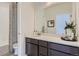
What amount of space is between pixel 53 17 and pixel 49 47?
100cm

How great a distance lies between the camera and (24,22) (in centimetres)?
387

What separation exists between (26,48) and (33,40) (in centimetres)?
53

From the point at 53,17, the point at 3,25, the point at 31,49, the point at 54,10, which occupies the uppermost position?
the point at 54,10

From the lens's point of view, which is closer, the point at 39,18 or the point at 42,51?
the point at 42,51

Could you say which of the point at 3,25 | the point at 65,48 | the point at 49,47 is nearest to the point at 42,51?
the point at 49,47

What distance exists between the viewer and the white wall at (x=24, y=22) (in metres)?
3.69

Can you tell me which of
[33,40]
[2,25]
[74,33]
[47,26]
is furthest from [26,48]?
[2,25]

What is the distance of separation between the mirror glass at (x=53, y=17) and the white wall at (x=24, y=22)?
0.69 feet

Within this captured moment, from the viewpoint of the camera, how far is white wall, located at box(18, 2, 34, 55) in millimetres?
3686

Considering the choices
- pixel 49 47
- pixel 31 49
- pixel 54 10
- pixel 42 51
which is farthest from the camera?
pixel 31 49

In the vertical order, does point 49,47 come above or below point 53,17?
below

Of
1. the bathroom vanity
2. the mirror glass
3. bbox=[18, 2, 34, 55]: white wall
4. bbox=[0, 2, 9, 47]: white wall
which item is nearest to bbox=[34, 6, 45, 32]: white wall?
the mirror glass

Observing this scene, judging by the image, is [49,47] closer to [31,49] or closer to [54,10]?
[31,49]

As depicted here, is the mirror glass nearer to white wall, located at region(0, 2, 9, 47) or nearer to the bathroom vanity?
the bathroom vanity
